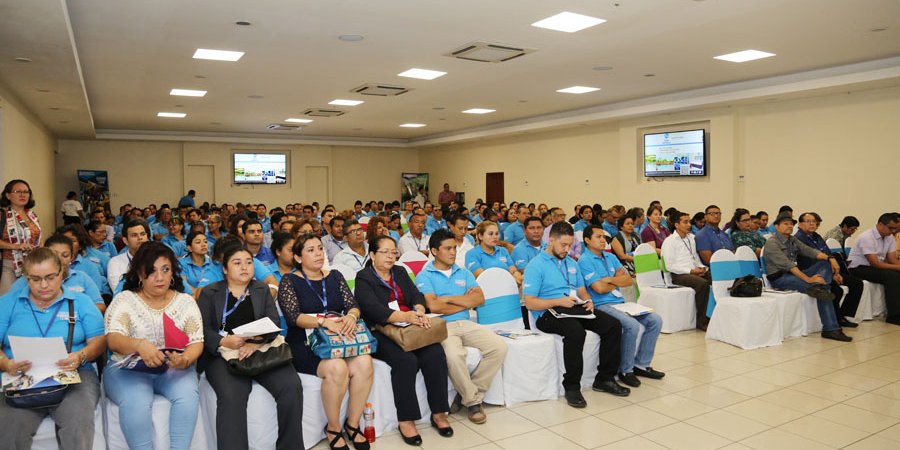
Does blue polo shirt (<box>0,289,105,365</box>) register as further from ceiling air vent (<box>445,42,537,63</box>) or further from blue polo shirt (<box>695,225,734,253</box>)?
blue polo shirt (<box>695,225,734,253</box>)

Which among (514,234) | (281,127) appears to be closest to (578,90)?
(514,234)

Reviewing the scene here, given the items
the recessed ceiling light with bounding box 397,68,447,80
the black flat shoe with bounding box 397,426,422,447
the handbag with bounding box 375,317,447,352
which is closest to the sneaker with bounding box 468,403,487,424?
the black flat shoe with bounding box 397,426,422,447

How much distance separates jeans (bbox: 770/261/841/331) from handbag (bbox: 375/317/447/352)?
467 cm

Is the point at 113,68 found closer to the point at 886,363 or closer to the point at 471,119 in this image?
the point at 471,119

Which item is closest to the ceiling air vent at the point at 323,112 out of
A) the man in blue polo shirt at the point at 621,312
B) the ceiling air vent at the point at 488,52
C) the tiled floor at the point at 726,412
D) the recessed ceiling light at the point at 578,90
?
the recessed ceiling light at the point at 578,90

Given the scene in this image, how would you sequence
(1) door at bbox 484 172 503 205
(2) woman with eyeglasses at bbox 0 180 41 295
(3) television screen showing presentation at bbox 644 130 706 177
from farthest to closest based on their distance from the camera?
(1) door at bbox 484 172 503 205, (3) television screen showing presentation at bbox 644 130 706 177, (2) woman with eyeglasses at bbox 0 180 41 295

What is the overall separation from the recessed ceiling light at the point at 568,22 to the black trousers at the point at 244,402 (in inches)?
179

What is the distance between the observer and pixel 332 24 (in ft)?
21.4

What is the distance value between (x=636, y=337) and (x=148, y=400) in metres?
3.54

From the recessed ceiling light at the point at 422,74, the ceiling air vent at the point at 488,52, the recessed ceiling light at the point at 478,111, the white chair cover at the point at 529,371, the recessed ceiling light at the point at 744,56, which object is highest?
the recessed ceiling light at the point at 478,111

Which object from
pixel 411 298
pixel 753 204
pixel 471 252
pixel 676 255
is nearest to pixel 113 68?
pixel 471 252

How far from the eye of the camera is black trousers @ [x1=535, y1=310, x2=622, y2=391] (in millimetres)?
4648

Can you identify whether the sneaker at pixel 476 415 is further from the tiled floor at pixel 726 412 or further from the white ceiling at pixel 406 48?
the white ceiling at pixel 406 48

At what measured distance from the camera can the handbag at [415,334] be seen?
13.0 ft
